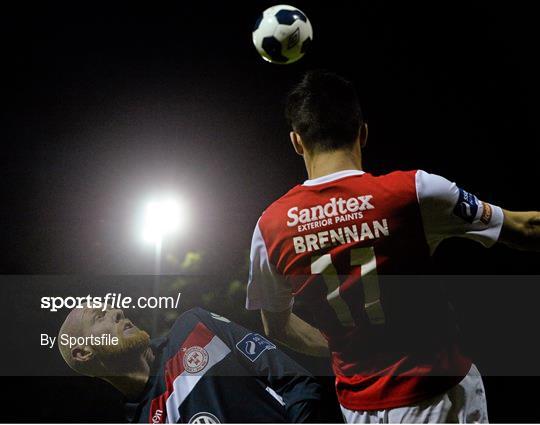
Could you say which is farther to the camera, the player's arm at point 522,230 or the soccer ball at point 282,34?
the soccer ball at point 282,34

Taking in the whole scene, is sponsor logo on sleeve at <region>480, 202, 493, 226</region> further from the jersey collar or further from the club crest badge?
the club crest badge

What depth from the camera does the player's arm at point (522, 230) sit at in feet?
8.00

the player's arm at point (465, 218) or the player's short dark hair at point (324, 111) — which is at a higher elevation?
the player's short dark hair at point (324, 111)

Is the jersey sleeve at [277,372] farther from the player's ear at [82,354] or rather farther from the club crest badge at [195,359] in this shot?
the player's ear at [82,354]

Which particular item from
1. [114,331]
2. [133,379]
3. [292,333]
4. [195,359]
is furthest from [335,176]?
[114,331]

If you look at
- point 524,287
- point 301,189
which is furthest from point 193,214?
point 301,189

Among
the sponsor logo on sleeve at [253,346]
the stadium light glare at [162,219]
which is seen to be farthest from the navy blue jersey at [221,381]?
the stadium light glare at [162,219]

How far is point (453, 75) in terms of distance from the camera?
832 cm

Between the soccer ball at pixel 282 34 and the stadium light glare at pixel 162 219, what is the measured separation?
7.22 metres

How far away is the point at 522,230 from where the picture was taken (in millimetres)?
2461

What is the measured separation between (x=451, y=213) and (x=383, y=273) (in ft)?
1.14

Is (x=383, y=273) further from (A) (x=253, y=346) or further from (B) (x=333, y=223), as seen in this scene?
(A) (x=253, y=346)

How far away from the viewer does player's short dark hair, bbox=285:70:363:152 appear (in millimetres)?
2662

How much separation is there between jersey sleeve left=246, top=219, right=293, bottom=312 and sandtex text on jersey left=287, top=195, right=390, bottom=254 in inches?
7.6
